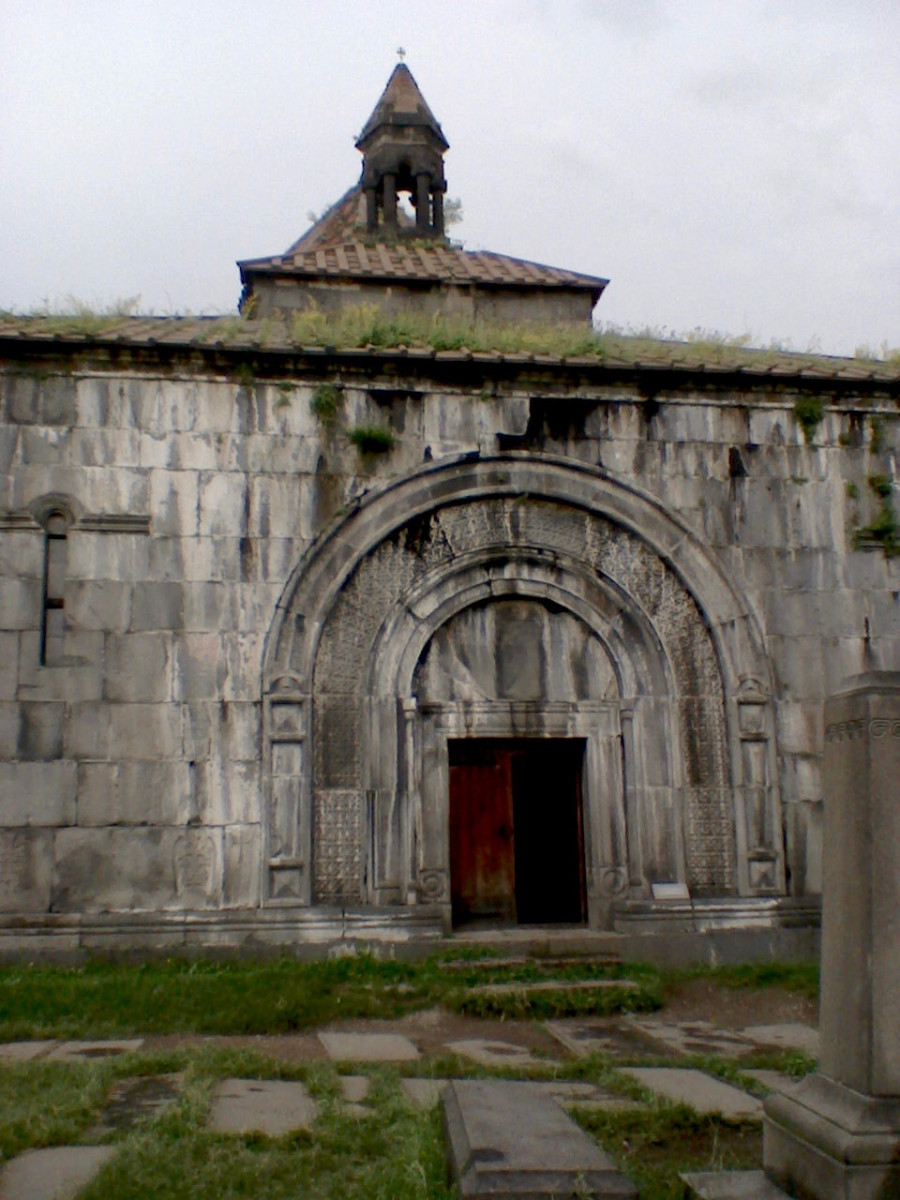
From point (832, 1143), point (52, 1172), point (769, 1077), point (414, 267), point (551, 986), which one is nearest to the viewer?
point (832, 1143)

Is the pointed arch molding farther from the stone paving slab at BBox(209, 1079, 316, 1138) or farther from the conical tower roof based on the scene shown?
the conical tower roof

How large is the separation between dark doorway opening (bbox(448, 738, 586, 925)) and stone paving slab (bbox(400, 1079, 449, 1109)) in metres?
3.94

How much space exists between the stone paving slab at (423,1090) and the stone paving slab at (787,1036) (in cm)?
215

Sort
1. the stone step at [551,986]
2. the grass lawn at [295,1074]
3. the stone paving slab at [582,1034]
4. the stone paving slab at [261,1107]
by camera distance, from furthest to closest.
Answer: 1. the stone step at [551,986]
2. the stone paving slab at [582,1034]
3. the stone paving slab at [261,1107]
4. the grass lawn at [295,1074]

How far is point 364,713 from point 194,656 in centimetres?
131

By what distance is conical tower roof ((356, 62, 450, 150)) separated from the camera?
46.6ft

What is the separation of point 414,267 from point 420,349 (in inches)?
194

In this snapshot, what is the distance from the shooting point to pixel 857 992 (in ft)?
11.0

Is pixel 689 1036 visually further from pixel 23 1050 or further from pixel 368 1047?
pixel 23 1050

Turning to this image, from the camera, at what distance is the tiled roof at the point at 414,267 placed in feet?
42.1

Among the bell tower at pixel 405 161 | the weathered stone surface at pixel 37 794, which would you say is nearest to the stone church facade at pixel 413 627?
the weathered stone surface at pixel 37 794

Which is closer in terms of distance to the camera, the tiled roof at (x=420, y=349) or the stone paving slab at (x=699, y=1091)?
the stone paving slab at (x=699, y=1091)

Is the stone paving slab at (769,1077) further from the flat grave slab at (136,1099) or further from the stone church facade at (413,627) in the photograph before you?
the stone church facade at (413,627)

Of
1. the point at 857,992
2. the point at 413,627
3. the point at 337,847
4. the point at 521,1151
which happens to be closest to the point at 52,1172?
the point at 521,1151
